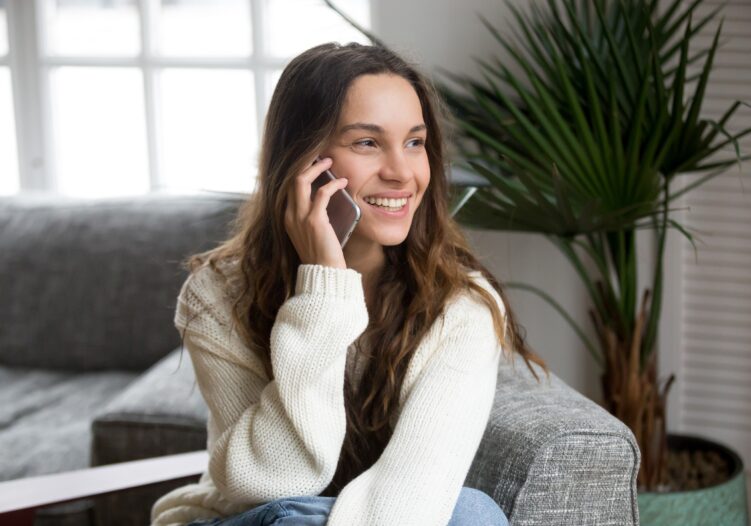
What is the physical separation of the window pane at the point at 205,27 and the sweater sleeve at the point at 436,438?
6.56 ft

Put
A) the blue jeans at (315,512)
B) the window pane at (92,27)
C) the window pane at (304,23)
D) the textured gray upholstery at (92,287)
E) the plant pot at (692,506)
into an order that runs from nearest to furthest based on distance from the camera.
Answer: the blue jeans at (315,512)
the plant pot at (692,506)
the textured gray upholstery at (92,287)
the window pane at (304,23)
the window pane at (92,27)

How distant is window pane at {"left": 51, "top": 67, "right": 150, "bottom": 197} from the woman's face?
6.96 ft

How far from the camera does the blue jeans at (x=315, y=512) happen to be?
1.45 meters

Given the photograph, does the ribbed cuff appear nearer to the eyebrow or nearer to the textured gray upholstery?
the eyebrow

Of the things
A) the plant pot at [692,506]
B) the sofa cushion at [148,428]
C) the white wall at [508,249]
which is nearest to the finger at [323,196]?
the sofa cushion at [148,428]

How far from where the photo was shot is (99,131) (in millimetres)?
3676

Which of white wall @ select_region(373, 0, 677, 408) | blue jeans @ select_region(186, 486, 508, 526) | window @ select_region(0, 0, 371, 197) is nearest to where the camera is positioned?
blue jeans @ select_region(186, 486, 508, 526)

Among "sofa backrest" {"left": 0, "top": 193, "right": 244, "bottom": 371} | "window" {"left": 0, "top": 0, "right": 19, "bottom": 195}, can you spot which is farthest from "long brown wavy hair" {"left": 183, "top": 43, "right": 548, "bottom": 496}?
"window" {"left": 0, "top": 0, "right": 19, "bottom": 195}

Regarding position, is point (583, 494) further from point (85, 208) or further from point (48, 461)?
point (85, 208)

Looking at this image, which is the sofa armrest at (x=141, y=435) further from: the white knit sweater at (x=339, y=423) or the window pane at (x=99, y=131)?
the window pane at (x=99, y=131)

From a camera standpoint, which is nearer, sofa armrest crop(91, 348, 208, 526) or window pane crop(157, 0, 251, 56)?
sofa armrest crop(91, 348, 208, 526)

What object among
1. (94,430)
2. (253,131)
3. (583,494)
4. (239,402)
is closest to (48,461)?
(94,430)

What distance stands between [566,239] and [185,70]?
1821mm

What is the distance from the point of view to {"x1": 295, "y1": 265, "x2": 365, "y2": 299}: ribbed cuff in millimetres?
1576
